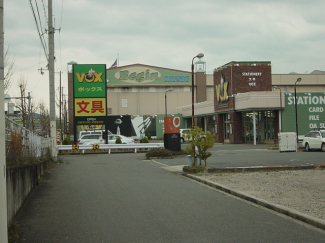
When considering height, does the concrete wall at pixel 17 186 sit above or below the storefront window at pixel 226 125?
below

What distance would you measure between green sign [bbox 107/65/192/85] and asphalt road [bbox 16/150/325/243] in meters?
61.5

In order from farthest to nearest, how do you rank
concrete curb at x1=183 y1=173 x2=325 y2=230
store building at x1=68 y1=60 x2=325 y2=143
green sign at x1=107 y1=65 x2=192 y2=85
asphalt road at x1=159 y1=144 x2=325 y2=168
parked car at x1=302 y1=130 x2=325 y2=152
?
Answer: green sign at x1=107 y1=65 x2=192 y2=85
store building at x1=68 y1=60 x2=325 y2=143
parked car at x1=302 y1=130 x2=325 y2=152
asphalt road at x1=159 y1=144 x2=325 y2=168
concrete curb at x1=183 y1=173 x2=325 y2=230

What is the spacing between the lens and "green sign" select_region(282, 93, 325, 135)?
4634cm

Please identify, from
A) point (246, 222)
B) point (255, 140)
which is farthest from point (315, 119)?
point (246, 222)

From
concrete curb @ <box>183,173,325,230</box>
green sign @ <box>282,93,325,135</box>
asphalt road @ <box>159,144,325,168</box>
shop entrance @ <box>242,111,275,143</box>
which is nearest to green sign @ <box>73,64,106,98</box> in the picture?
asphalt road @ <box>159,144,325,168</box>

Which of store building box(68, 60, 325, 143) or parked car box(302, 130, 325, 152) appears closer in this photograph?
parked car box(302, 130, 325, 152)

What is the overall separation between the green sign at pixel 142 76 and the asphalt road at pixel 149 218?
2421 inches

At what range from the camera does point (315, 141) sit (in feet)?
102

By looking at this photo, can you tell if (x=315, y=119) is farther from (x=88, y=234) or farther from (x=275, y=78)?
(x=88, y=234)

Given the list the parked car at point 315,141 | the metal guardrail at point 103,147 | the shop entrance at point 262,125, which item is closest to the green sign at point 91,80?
the metal guardrail at point 103,147

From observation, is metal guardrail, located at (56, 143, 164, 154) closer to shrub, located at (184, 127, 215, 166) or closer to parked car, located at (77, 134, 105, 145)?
parked car, located at (77, 134, 105, 145)

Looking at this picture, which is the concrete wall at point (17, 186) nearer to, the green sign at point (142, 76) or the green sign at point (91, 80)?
the green sign at point (91, 80)

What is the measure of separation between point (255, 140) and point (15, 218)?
39942mm

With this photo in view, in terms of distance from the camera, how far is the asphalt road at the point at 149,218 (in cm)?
705
